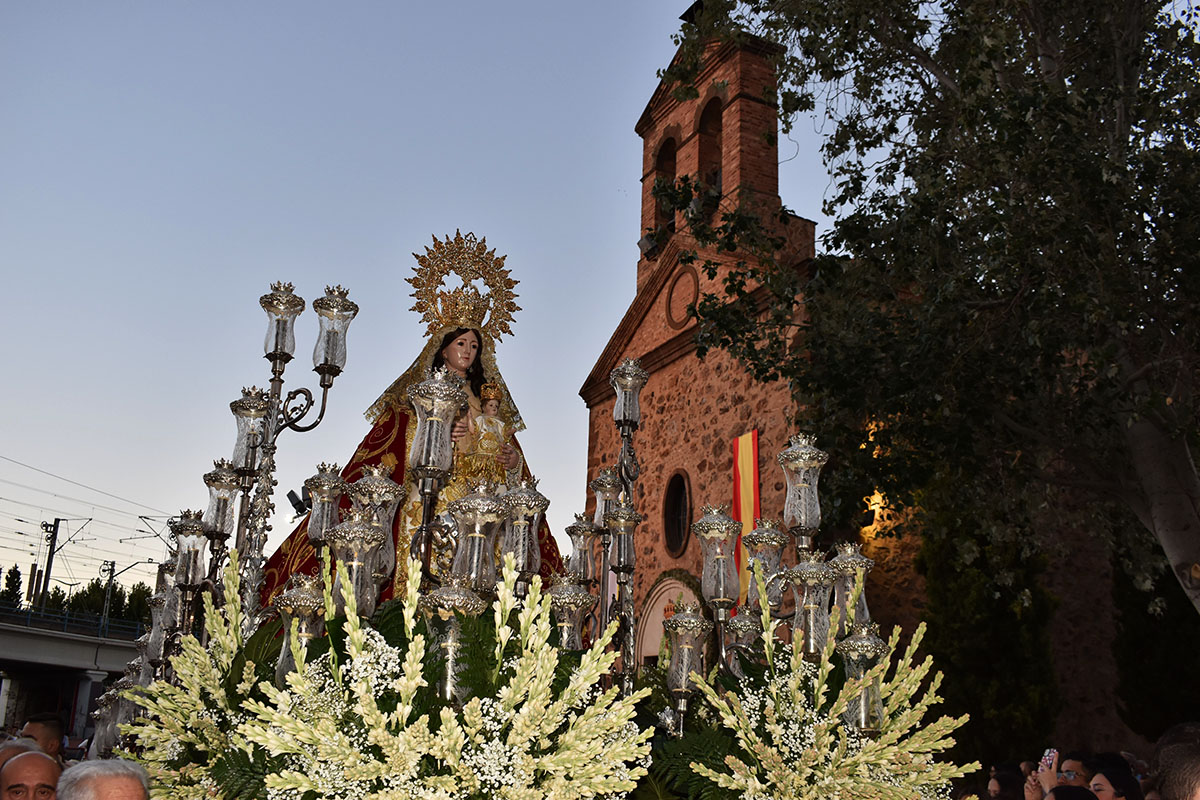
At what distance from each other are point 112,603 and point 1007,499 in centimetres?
3628

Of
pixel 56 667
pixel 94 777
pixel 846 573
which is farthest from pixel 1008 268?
pixel 56 667

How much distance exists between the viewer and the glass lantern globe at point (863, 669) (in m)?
3.02

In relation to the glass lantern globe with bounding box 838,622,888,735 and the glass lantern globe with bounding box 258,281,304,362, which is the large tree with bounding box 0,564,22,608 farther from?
the glass lantern globe with bounding box 838,622,888,735

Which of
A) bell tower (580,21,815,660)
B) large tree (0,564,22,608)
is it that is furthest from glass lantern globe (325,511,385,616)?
large tree (0,564,22,608)

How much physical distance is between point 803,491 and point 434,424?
63.8 inches

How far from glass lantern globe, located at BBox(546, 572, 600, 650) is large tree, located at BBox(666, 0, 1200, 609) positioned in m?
4.31

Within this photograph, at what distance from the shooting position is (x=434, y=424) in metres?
3.41

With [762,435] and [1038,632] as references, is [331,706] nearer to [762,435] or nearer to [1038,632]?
Answer: [1038,632]

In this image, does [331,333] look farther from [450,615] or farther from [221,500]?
[450,615]

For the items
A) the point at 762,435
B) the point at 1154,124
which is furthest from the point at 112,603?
the point at 1154,124

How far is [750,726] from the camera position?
281cm

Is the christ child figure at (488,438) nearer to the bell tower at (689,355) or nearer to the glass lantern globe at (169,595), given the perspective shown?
the glass lantern globe at (169,595)

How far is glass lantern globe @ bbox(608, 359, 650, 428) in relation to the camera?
5008 millimetres

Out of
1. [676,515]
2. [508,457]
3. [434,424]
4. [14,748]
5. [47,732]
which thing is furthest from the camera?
[676,515]
